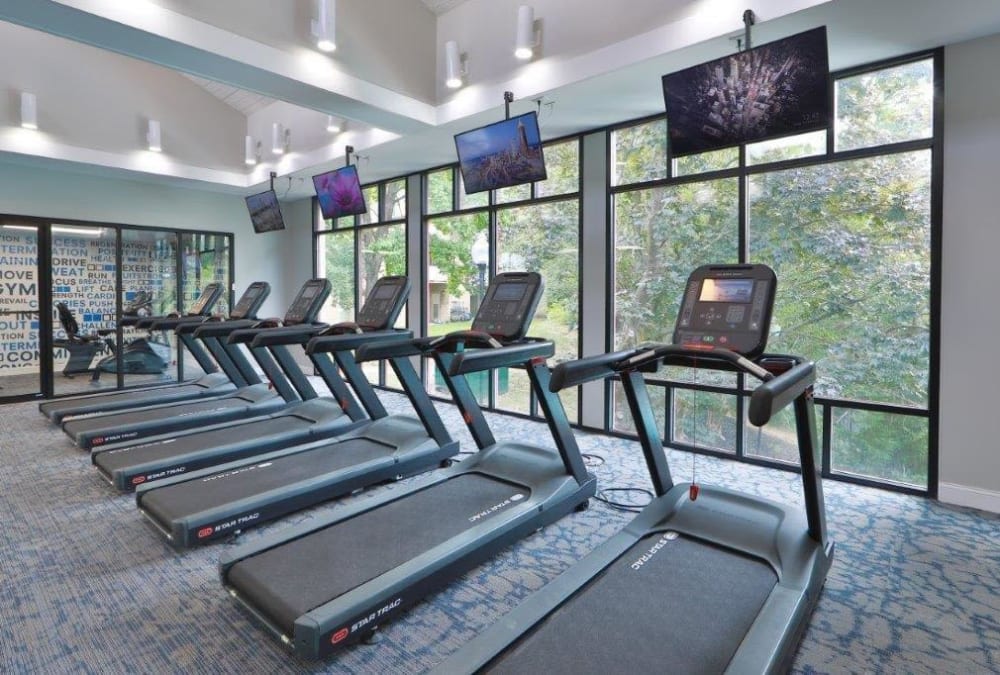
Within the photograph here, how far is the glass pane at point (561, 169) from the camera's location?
577cm

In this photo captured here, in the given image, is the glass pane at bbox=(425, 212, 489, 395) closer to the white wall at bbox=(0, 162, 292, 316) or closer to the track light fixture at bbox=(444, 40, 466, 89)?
the track light fixture at bbox=(444, 40, 466, 89)

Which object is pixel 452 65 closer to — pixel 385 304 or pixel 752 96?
pixel 385 304

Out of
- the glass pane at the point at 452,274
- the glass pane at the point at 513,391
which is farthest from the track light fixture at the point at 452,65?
the glass pane at the point at 513,391

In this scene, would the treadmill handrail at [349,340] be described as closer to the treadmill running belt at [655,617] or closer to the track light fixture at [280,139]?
the treadmill running belt at [655,617]

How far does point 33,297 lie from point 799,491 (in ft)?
30.7

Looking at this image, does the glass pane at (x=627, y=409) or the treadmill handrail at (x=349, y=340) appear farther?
the glass pane at (x=627, y=409)

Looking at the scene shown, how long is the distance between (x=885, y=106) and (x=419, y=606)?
4591 millimetres

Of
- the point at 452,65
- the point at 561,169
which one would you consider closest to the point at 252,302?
the point at 452,65

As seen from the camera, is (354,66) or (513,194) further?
(513,194)

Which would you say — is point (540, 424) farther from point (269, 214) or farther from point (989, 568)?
point (269, 214)

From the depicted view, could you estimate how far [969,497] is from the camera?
376 cm

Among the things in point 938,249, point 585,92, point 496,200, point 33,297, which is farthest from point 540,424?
point 33,297

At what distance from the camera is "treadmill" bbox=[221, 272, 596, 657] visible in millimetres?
2293

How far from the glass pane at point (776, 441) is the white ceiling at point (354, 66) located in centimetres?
279
